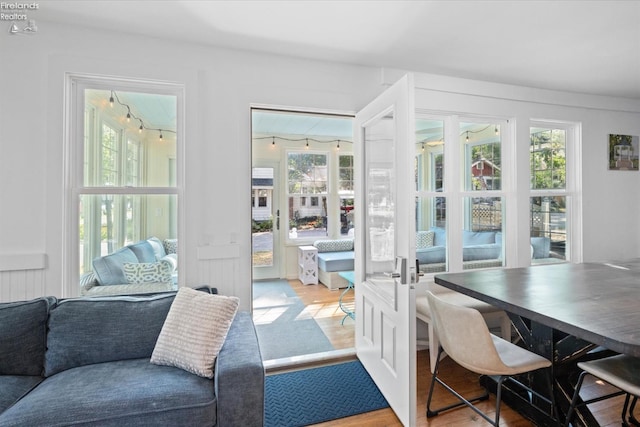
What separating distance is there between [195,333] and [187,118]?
1.48m

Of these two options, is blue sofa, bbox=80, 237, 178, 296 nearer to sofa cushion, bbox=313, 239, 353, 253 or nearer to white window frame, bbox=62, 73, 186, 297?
white window frame, bbox=62, 73, 186, 297

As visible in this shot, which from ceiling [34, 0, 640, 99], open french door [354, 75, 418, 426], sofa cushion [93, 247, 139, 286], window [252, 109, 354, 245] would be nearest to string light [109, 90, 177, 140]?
ceiling [34, 0, 640, 99]

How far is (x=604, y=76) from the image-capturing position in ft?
9.95

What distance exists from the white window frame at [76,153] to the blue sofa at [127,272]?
103 mm

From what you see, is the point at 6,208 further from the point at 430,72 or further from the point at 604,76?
the point at 604,76

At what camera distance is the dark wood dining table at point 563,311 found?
1.39m

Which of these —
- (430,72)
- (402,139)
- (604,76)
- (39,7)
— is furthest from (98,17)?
(604,76)

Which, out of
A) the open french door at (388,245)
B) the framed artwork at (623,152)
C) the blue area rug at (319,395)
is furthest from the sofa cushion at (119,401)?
the framed artwork at (623,152)

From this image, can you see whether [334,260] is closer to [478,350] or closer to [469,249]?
[469,249]

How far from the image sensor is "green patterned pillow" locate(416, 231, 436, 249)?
311 cm

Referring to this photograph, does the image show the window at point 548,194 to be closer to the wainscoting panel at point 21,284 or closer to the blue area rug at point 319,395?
the blue area rug at point 319,395

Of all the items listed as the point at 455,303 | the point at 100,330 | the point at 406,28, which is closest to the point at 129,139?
the point at 100,330

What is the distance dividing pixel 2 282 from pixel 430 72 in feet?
11.5

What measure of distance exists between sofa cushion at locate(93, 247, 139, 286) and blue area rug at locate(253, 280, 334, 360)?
1.32 meters
